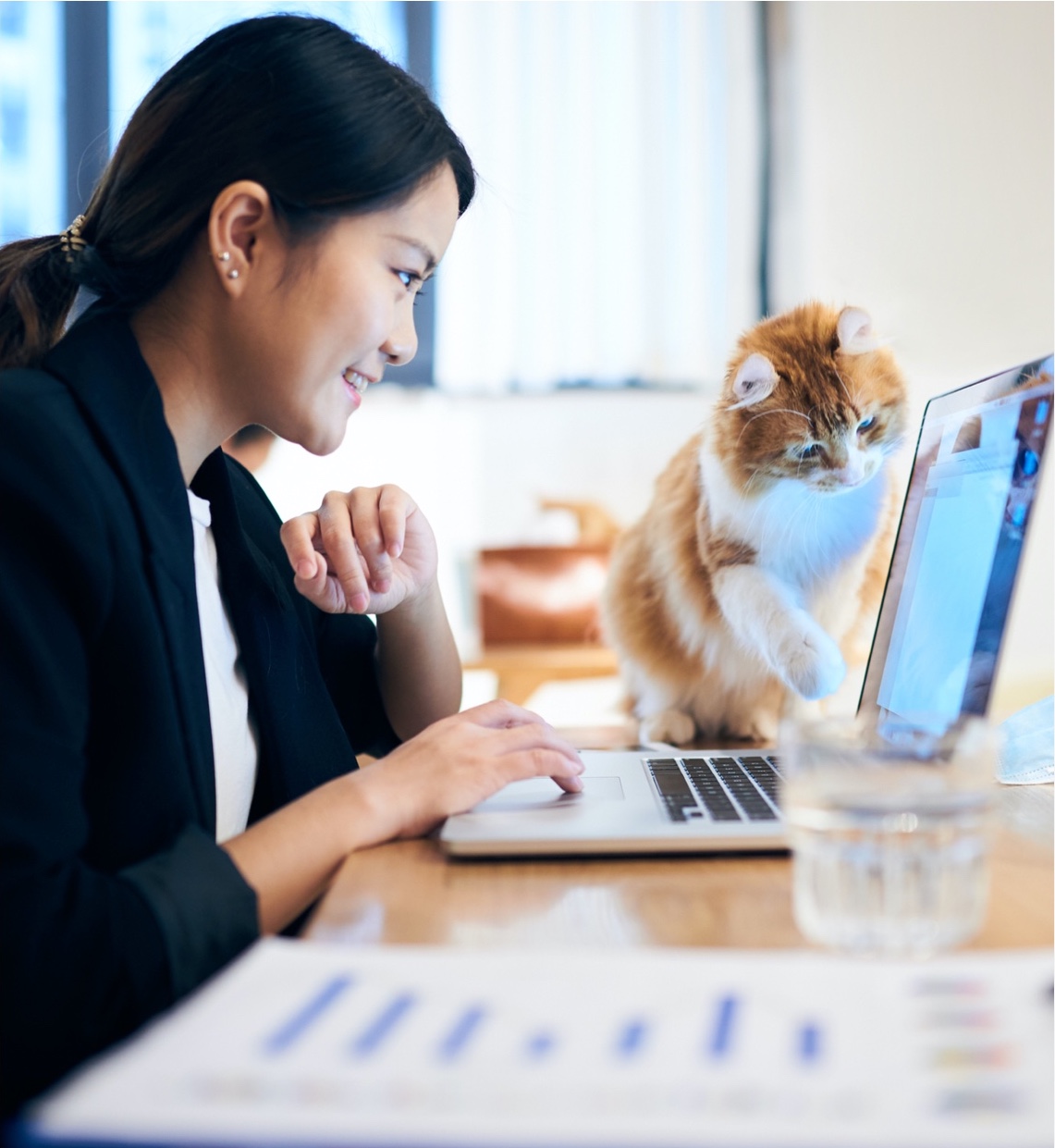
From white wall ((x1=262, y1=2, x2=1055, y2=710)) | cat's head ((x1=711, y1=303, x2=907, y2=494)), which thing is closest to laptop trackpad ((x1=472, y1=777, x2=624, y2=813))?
cat's head ((x1=711, y1=303, x2=907, y2=494))

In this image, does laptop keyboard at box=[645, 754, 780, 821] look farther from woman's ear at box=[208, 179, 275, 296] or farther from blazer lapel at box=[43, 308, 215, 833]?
woman's ear at box=[208, 179, 275, 296]

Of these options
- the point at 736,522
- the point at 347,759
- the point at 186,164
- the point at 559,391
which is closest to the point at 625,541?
the point at 736,522

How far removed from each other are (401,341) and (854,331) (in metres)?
0.48

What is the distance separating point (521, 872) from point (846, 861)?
22cm

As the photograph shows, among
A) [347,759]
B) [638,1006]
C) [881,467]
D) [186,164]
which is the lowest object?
[347,759]

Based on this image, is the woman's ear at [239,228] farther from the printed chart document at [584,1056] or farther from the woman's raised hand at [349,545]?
the printed chart document at [584,1056]

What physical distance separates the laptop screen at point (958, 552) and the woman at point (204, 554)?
290 millimetres

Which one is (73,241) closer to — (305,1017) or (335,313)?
(335,313)

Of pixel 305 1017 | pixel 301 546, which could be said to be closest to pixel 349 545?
pixel 301 546

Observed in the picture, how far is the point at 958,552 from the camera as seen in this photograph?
0.82m

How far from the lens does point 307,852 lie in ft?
2.16

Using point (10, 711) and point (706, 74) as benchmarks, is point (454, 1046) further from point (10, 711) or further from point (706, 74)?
point (706, 74)

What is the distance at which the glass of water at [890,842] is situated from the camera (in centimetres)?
48

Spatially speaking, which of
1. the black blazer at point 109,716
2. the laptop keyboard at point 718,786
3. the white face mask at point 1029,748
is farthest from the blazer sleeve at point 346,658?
the white face mask at point 1029,748
